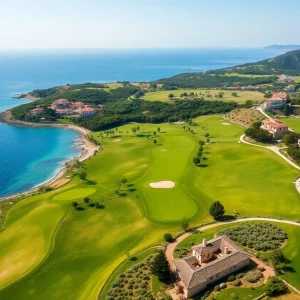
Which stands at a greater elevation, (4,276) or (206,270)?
(206,270)

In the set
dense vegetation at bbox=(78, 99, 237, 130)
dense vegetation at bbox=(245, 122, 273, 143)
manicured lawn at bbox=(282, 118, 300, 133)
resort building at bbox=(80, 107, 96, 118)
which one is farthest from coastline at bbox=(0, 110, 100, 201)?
manicured lawn at bbox=(282, 118, 300, 133)

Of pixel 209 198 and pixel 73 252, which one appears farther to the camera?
pixel 209 198

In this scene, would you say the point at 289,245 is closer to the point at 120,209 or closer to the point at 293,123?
the point at 120,209

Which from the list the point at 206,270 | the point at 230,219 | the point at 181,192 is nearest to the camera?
the point at 206,270

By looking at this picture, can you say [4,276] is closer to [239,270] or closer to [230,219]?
[239,270]

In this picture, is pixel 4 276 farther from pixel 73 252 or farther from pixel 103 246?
pixel 103 246

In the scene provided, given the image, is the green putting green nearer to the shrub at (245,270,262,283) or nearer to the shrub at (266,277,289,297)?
the shrub at (245,270,262,283)

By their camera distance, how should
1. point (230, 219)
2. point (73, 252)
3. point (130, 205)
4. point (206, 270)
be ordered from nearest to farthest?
point (206, 270), point (73, 252), point (230, 219), point (130, 205)

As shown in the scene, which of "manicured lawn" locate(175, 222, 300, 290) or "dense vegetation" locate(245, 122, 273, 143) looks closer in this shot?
"manicured lawn" locate(175, 222, 300, 290)

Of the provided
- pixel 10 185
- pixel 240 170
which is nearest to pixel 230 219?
pixel 240 170
